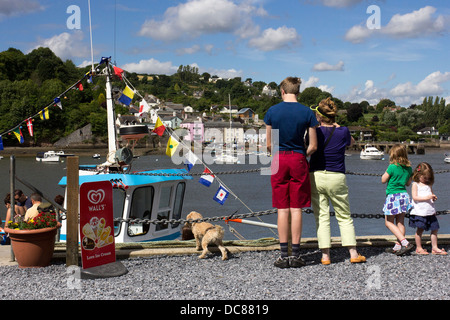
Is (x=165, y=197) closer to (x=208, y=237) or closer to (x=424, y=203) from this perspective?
(x=208, y=237)

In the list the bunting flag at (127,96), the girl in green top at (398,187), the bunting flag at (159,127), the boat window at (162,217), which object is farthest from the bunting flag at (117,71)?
the girl in green top at (398,187)

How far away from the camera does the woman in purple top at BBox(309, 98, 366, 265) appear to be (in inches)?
243

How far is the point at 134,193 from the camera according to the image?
10102mm

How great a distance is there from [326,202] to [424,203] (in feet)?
5.04

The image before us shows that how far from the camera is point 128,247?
23.9 ft

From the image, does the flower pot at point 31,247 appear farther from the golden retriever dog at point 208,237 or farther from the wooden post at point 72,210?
the golden retriever dog at point 208,237

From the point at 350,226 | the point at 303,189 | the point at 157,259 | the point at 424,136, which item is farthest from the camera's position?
the point at 424,136

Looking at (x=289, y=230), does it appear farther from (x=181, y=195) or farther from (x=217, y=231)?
(x=181, y=195)

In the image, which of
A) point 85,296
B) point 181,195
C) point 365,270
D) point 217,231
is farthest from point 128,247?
point 181,195

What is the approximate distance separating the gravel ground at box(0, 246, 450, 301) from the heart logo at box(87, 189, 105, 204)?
922 millimetres

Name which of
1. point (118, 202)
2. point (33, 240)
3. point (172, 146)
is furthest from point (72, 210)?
point (172, 146)

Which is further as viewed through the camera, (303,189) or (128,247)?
(128,247)
